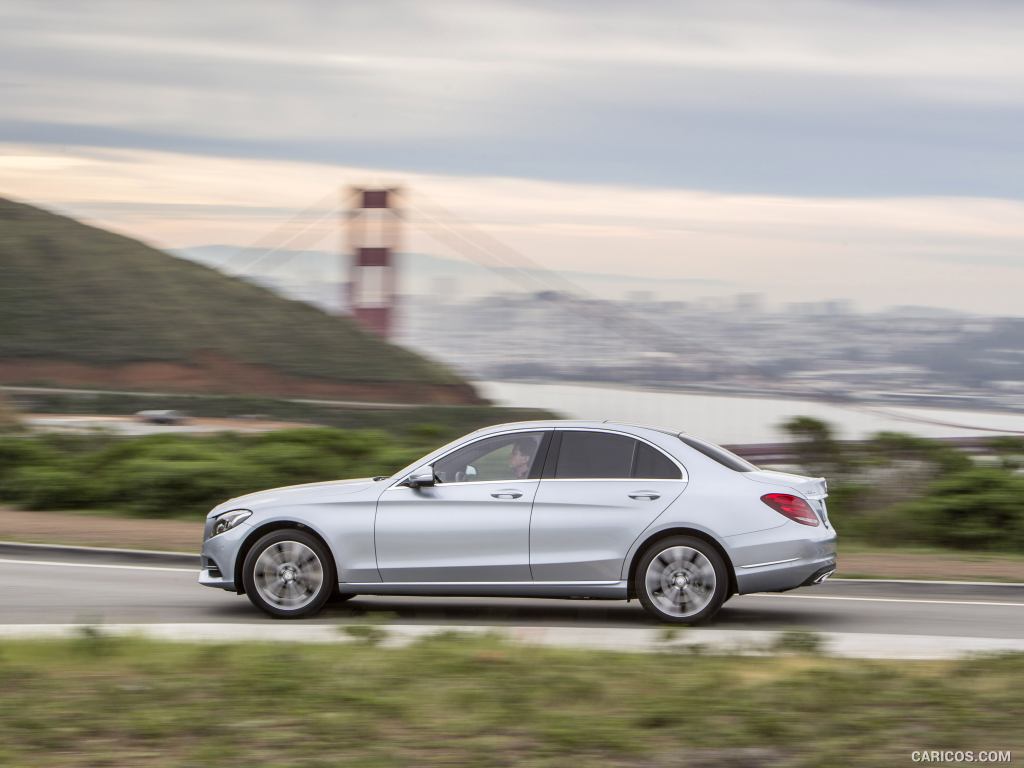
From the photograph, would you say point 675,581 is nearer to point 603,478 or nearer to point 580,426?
→ point 603,478

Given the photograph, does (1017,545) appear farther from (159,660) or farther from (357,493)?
(159,660)

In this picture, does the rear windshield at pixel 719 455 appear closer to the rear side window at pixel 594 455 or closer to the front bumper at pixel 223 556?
the rear side window at pixel 594 455

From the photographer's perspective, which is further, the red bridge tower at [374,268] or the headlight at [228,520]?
the red bridge tower at [374,268]

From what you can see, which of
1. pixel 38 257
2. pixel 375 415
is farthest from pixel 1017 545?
pixel 38 257

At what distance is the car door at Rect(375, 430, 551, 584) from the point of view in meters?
9.27

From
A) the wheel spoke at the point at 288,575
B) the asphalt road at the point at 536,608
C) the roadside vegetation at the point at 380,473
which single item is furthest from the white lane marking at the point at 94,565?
the roadside vegetation at the point at 380,473

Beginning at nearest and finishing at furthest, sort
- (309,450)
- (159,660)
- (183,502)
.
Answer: (159,660) → (183,502) → (309,450)

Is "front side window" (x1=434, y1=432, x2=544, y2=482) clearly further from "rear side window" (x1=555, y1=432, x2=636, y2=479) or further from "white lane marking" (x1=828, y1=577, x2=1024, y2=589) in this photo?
"white lane marking" (x1=828, y1=577, x2=1024, y2=589)

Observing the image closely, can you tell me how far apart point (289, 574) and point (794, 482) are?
3563 mm

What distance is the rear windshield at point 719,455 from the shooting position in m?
9.48

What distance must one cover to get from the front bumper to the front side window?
4.78ft

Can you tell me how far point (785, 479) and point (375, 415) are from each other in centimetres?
6641

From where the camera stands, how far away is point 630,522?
9.16 meters

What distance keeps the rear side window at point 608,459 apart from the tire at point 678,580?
52 cm
